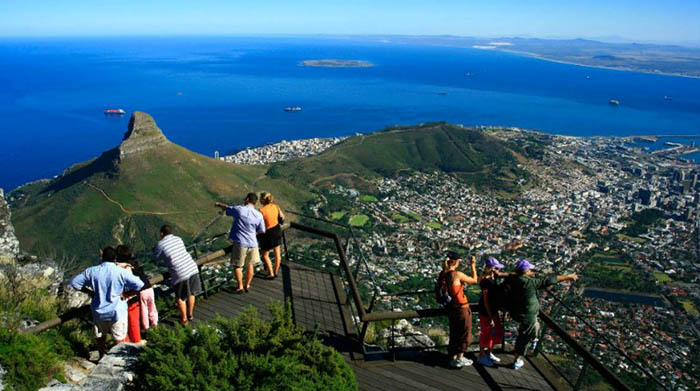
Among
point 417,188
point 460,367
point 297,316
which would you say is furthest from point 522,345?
point 417,188

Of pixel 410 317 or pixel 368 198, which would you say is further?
pixel 368 198

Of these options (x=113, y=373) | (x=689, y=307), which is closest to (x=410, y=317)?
(x=113, y=373)

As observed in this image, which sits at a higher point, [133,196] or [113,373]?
[113,373]

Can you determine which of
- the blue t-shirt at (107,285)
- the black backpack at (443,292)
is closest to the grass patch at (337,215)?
the black backpack at (443,292)

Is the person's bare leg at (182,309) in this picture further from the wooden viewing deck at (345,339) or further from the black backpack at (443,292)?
the black backpack at (443,292)

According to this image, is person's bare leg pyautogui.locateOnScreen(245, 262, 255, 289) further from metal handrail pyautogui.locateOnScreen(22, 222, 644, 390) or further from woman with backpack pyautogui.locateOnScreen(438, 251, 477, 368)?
woman with backpack pyautogui.locateOnScreen(438, 251, 477, 368)

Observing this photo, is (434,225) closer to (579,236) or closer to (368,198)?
(368,198)
